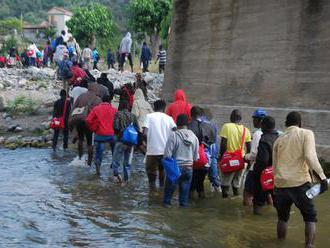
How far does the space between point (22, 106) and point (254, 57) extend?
36.0 feet

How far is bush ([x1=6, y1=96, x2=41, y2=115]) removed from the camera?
20797mm

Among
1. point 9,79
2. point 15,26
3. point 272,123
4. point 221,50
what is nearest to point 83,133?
point 221,50

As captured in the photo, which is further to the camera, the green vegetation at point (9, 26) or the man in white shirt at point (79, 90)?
the green vegetation at point (9, 26)

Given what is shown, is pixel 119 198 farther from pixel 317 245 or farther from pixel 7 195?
pixel 317 245

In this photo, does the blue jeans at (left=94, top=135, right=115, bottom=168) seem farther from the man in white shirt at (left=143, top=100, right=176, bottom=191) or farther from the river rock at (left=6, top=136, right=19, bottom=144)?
the river rock at (left=6, top=136, right=19, bottom=144)

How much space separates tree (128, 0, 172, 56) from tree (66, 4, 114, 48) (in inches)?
370

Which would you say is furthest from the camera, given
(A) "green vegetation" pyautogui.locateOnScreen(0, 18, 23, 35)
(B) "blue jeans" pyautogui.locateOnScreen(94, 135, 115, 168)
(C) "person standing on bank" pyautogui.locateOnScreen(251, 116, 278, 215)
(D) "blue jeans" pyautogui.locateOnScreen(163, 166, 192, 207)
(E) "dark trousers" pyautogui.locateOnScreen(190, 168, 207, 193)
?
(A) "green vegetation" pyautogui.locateOnScreen(0, 18, 23, 35)

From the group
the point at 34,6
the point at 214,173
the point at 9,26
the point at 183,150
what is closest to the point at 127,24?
the point at 9,26

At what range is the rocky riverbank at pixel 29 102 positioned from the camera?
58.0ft

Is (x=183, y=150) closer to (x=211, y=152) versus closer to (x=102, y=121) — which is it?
(x=211, y=152)

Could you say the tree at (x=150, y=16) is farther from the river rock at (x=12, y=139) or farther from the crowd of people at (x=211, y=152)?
the crowd of people at (x=211, y=152)

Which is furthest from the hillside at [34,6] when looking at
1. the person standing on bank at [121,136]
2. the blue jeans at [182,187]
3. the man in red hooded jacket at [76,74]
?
the blue jeans at [182,187]

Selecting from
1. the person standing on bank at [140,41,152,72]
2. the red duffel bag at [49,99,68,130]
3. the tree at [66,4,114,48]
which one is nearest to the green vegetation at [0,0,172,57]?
the tree at [66,4,114,48]

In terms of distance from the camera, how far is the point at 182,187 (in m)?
8.84
